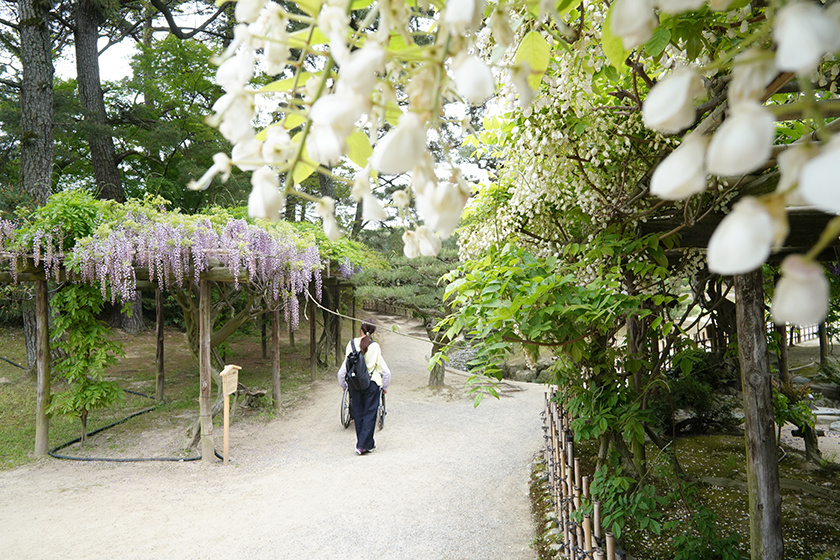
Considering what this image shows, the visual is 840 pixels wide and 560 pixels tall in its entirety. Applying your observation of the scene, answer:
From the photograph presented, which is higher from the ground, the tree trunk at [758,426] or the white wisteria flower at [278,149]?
the white wisteria flower at [278,149]

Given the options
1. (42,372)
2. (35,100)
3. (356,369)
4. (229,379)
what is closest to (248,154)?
(356,369)

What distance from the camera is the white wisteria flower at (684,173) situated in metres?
0.34

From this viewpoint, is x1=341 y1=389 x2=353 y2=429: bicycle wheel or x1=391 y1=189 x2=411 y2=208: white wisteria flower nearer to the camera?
x1=391 y1=189 x2=411 y2=208: white wisteria flower

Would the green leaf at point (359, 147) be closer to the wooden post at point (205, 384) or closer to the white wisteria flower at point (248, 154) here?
the white wisteria flower at point (248, 154)

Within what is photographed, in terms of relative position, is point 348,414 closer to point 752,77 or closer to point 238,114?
point 238,114

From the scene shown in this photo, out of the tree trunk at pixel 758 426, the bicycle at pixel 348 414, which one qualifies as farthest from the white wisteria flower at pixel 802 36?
the bicycle at pixel 348 414

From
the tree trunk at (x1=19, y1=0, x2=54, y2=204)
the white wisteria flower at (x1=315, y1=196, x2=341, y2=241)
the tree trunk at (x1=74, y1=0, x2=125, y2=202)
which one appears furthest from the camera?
the tree trunk at (x1=74, y1=0, x2=125, y2=202)

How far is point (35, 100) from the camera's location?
7.98 metres

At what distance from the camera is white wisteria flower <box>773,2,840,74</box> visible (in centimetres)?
28

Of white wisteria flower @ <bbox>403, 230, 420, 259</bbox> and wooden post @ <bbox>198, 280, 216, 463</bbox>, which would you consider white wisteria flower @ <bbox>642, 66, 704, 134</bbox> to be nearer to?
white wisteria flower @ <bbox>403, 230, 420, 259</bbox>

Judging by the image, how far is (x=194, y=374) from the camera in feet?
31.0

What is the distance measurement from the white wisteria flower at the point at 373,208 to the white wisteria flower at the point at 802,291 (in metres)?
0.36

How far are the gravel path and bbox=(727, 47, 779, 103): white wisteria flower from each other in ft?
10.9

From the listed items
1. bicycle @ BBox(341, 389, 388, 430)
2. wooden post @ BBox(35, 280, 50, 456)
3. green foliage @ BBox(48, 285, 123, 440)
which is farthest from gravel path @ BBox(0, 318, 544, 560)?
green foliage @ BBox(48, 285, 123, 440)
